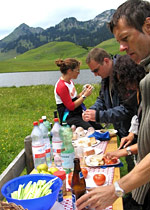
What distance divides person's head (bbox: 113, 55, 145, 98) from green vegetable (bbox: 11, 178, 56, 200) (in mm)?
1622

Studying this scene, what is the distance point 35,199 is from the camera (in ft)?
5.36

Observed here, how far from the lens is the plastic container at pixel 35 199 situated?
164cm

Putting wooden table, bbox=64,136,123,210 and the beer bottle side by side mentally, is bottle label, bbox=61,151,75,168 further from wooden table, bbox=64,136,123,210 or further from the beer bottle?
the beer bottle

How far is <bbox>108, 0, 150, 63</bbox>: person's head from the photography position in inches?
75.0

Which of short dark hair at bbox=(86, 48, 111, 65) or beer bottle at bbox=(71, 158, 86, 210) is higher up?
short dark hair at bbox=(86, 48, 111, 65)

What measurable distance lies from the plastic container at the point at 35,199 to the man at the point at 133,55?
21cm

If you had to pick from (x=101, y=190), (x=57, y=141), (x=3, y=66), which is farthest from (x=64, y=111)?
(x=3, y=66)

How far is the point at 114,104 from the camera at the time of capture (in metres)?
4.14

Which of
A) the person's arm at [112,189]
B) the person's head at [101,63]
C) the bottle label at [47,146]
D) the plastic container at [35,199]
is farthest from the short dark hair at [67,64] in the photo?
the person's arm at [112,189]

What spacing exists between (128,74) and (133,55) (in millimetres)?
858

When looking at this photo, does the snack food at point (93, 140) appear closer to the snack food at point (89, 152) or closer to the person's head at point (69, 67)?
the snack food at point (89, 152)

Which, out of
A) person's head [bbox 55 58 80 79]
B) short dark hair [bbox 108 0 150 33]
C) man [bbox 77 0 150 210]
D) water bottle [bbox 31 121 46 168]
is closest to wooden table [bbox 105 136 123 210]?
man [bbox 77 0 150 210]

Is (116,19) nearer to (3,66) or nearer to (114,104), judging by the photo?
(114,104)

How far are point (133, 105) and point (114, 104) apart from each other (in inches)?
29.8
